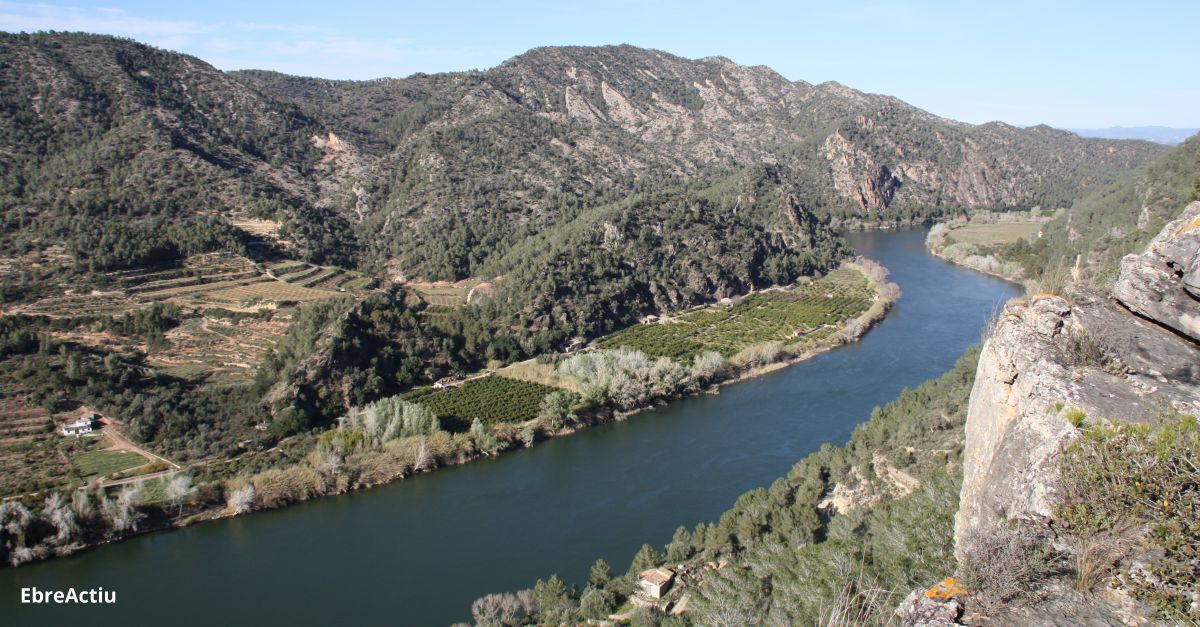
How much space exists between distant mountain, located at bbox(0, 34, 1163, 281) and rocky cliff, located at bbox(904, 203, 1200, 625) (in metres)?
52.8

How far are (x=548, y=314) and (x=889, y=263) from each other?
4916cm

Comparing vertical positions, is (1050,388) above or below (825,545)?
above

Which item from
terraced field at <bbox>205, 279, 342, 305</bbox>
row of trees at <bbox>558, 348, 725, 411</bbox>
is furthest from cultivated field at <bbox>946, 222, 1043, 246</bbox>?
terraced field at <bbox>205, 279, 342, 305</bbox>

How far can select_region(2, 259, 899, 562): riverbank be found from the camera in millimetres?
27516

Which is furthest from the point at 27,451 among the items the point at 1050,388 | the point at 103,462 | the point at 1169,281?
the point at 1169,281

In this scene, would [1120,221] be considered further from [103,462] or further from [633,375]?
[103,462]

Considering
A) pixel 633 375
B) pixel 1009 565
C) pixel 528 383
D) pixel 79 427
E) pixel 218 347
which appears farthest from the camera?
pixel 528 383

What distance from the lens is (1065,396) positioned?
799cm

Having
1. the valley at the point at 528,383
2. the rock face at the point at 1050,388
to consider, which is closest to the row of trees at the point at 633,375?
the valley at the point at 528,383

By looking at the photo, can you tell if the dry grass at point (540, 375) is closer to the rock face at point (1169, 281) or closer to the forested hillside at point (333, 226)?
the forested hillside at point (333, 226)

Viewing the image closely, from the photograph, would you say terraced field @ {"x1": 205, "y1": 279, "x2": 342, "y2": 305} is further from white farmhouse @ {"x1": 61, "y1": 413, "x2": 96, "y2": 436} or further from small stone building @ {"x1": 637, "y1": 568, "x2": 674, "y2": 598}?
small stone building @ {"x1": 637, "y1": 568, "x2": 674, "y2": 598}

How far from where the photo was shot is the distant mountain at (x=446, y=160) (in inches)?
2296

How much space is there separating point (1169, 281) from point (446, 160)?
78238mm

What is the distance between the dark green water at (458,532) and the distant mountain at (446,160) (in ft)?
91.9
